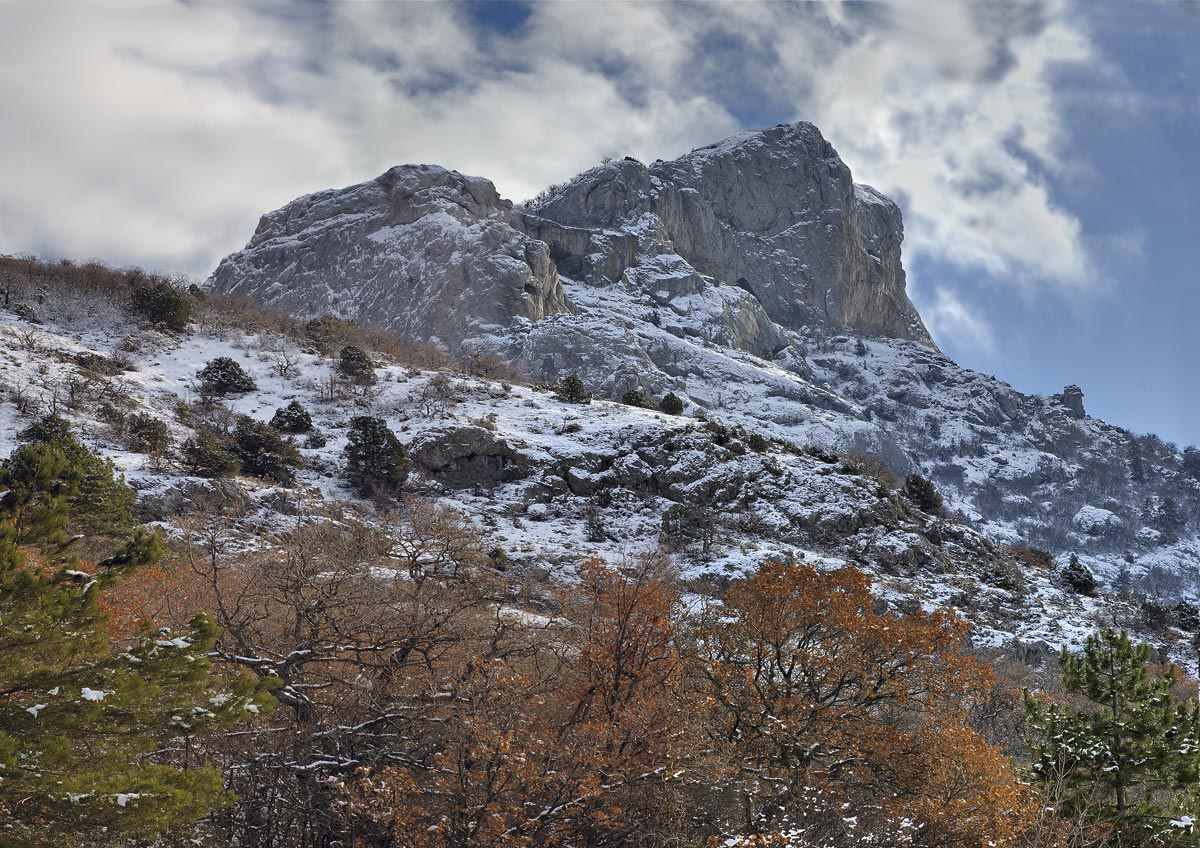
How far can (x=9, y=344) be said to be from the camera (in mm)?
36469

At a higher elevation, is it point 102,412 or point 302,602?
Answer: point 102,412

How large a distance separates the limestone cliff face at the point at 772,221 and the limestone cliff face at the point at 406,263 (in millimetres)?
45925

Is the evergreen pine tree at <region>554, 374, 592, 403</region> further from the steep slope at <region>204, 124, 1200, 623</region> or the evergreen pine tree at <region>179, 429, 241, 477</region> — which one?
the steep slope at <region>204, 124, 1200, 623</region>

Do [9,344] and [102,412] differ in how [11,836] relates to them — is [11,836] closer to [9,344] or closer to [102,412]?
[102,412]

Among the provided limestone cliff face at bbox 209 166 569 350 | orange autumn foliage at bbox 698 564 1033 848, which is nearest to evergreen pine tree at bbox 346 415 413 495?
orange autumn foliage at bbox 698 564 1033 848

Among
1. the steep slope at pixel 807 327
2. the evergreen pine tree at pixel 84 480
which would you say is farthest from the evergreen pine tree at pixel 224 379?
the steep slope at pixel 807 327

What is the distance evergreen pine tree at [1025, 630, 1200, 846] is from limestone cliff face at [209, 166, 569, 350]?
257 ft

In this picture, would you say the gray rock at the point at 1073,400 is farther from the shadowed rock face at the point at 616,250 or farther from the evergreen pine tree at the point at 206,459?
the evergreen pine tree at the point at 206,459

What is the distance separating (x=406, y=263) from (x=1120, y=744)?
299ft

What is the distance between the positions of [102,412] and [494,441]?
644 inches

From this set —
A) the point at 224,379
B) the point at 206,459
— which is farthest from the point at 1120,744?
the point at 224,379

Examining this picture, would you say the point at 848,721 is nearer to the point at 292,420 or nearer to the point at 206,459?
the point at 206,459

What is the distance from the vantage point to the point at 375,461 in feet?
113

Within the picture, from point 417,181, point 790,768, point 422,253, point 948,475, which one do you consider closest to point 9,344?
point 790,768
